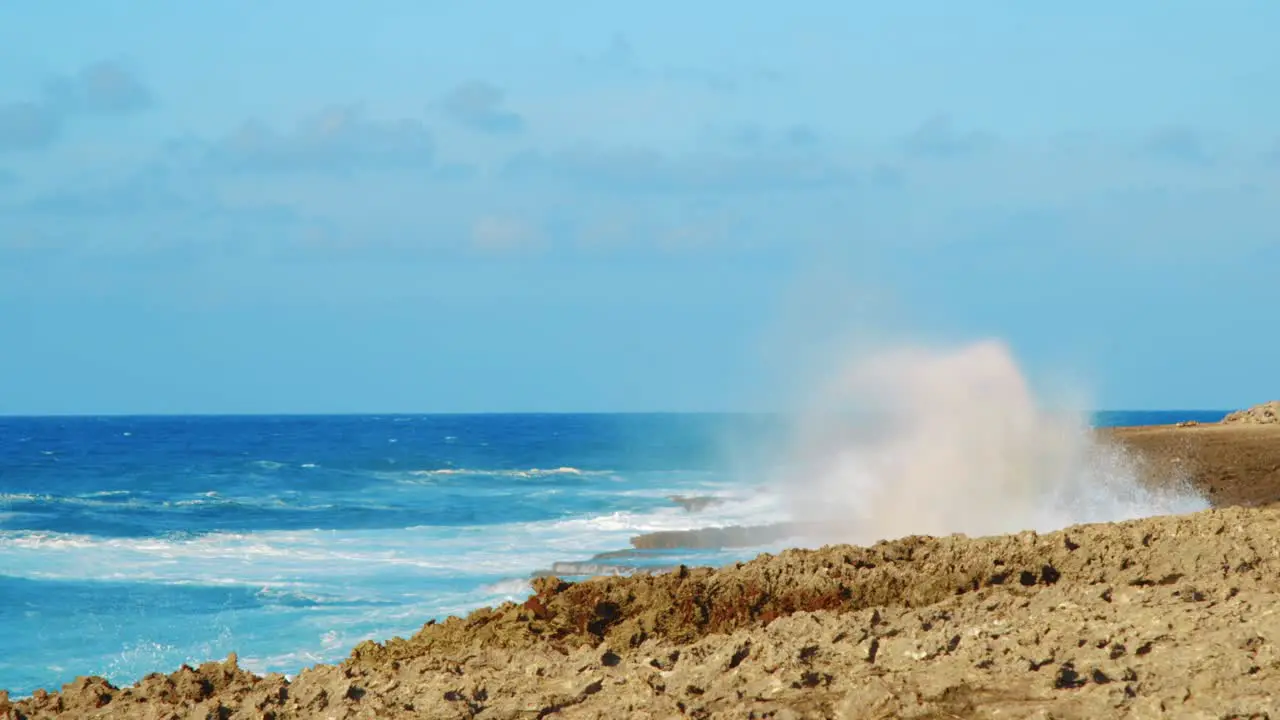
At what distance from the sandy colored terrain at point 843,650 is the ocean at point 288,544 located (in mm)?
7220

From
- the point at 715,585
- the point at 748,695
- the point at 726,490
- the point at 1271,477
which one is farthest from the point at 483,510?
the point at 748,695

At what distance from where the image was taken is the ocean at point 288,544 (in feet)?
54.1

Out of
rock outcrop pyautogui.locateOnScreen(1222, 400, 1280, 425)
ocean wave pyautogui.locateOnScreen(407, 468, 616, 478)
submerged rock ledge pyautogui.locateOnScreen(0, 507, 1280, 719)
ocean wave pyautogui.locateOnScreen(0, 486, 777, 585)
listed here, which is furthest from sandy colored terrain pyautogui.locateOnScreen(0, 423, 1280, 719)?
ocean wave pyautogui.locateOnScreen(407, 468, 616, 478)

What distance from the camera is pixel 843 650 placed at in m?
5.89

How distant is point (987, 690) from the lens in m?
5.29

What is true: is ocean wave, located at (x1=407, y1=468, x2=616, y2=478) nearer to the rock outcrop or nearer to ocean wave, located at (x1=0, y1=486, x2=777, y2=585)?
ocean wave, located at (x1=0, y1=486, x2=777, y2=585)

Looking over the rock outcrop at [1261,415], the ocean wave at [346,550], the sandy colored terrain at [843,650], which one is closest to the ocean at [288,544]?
the ocean wave at [346,550]

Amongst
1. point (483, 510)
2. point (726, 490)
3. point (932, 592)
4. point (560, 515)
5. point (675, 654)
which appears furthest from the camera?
point (726, 490)

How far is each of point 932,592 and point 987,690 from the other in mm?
2537

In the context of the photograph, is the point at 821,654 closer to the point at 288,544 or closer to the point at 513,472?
the point at 288,544

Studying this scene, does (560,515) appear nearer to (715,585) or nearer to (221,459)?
(715,585)

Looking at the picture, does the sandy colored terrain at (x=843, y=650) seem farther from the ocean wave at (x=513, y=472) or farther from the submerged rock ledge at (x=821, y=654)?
the ocean wave at (x=513, y=472)

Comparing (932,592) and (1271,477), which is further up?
(1271,477)

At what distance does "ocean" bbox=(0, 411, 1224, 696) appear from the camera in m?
16.5
